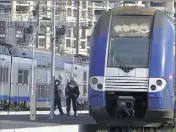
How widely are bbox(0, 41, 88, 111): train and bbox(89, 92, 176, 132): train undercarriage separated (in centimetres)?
1071

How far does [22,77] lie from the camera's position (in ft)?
103

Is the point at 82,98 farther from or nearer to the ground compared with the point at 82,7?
nearer to the ground

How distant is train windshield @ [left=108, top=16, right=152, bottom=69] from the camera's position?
16.1 m

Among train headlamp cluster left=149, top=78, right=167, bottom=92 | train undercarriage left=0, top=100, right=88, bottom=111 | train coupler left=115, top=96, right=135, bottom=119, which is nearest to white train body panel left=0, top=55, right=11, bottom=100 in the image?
train undercarriage left=0, top=100, right=88, bottom=111

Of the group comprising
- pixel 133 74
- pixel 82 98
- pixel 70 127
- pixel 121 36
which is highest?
pixel 121 36

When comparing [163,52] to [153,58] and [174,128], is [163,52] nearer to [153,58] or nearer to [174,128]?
[153,58]

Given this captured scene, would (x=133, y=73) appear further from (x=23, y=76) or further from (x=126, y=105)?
(x=23, y=76)

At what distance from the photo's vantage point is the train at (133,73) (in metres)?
15.8

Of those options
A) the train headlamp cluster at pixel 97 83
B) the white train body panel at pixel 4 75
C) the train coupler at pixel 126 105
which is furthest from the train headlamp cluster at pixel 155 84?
the white train body panel at pixel 4 75

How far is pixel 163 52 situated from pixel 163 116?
1751mm

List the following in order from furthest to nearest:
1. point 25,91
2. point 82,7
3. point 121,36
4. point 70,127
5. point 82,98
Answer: point 82,7 < point 82,98 < point 25,91 < point 121,36 < point 70,127

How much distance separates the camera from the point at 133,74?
15883 mm

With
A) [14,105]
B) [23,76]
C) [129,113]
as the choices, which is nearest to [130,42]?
[129,113]

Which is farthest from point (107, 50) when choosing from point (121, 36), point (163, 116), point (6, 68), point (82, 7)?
point (82, 7)
